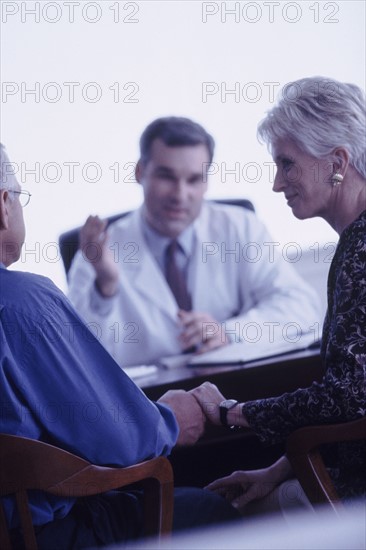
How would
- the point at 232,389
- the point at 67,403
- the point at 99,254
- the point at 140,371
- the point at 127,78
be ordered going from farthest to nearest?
the point at 99,254
the point at 127,78
the point at 140,371
the point at 232,389
the point at 67,403

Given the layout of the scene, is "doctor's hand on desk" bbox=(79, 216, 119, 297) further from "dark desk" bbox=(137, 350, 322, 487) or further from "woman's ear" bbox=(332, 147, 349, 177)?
"woman's ear" bbox=(332, 147, 349, 177)

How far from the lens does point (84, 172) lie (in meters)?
2.52

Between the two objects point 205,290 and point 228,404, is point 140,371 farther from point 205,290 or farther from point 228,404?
point 205,290

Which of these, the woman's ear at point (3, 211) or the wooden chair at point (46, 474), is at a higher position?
the woman's ear at point (3, 211)

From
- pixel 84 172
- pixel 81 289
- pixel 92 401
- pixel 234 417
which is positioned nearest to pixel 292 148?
pixel 234 417

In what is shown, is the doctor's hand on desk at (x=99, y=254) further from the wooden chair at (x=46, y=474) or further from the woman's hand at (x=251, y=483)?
the wooden chair at (x=46, y=474)

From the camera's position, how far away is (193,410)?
1492 millimetres

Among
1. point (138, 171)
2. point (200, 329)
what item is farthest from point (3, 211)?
point (138, 171)

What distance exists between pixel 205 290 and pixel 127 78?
2.96 feet

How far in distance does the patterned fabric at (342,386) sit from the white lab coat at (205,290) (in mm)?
1081

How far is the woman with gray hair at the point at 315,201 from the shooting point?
1354 millimetres

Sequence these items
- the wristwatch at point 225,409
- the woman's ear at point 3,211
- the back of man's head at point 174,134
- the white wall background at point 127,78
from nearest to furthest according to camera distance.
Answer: the woman's ear at point 3,211 < the wristwatch at point 225,409 < the white wall background at point 127,78 < the back of man's head at point 174,134

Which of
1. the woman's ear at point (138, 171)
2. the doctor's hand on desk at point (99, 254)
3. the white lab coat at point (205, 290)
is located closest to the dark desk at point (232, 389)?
the white lab coat at point (205, 290)

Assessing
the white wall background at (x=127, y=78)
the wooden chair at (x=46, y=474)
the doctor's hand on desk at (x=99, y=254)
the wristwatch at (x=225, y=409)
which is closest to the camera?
the wooden chair at (x=46, y=474)
